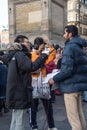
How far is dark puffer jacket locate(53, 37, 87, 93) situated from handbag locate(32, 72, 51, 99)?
1091 millimetres

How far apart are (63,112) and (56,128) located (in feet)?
6.20

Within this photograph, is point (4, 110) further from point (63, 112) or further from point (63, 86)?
point (63, 86)

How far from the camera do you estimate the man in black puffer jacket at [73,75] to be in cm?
508

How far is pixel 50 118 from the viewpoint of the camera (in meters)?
6.55

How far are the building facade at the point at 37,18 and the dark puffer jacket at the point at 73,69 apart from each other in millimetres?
11083

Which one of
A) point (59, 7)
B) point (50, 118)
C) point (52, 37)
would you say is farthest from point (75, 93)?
point (59, 7)

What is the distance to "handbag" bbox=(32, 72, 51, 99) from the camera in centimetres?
630

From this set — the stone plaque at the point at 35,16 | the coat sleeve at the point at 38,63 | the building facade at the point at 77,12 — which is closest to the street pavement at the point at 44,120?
the coat sleeve at the point at 38,63

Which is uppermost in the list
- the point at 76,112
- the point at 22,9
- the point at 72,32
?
the point at 22,9

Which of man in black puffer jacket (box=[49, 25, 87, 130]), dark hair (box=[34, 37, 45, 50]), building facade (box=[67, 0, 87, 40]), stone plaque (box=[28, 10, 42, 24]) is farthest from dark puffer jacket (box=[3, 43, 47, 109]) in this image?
building facade (box=[67, 0, 87, 40])

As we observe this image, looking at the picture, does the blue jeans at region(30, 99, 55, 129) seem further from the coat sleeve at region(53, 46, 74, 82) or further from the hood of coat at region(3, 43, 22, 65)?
the coat sleeve at region(53, 46, 74, 82)

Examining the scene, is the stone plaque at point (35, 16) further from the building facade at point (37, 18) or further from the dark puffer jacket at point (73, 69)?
the dark puffer jacket at point (73, 69)

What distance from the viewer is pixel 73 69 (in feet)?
16.8

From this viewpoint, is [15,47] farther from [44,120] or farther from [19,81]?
[44,120]
